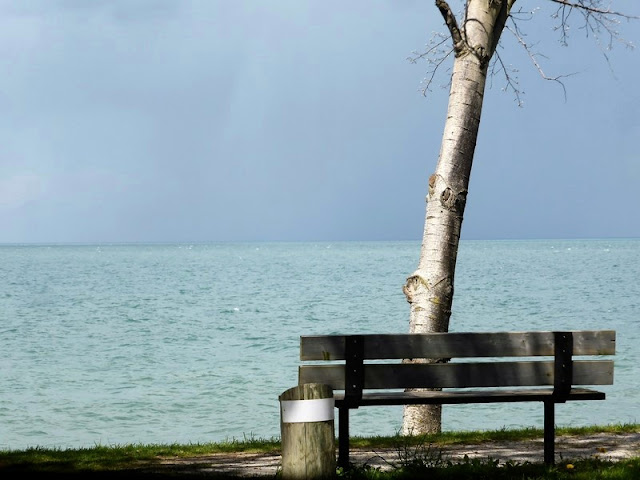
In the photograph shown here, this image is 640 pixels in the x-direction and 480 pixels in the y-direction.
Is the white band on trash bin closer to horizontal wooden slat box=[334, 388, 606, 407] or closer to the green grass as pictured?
horizontal wooden slat box=[334, 388, 606, 407]

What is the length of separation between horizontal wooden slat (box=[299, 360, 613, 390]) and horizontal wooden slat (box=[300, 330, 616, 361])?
96 millimetres

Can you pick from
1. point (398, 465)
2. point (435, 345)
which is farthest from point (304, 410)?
point (398, 465)

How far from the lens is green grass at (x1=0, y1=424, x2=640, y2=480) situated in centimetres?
745

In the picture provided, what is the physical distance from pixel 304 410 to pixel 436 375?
128 cm

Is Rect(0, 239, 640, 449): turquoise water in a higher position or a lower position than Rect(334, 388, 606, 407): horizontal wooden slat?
lower

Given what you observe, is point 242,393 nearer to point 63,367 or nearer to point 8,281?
point 63,367

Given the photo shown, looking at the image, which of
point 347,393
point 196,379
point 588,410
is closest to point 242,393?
point 196,379

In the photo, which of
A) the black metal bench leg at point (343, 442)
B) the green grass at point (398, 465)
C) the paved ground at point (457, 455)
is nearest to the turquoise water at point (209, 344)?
the green grass at point (398, 465)

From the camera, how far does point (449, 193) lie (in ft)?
35.1

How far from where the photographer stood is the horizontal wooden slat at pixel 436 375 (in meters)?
7.35

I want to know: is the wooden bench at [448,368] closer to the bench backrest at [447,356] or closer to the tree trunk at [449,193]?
the bench backrest at [447,356]

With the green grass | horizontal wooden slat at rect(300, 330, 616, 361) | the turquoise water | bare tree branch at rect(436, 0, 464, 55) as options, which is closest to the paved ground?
the green grass

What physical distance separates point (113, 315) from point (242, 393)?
29.4m

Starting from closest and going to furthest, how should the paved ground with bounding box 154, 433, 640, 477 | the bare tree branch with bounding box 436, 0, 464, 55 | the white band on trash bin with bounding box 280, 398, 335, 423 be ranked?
the white band on trash bin with bounding box 280, 398, 335, 423, the paved ground with bounding box 154, 433, 640, 477, the bare tree branch with bounding box 436, 0, 464, 55
